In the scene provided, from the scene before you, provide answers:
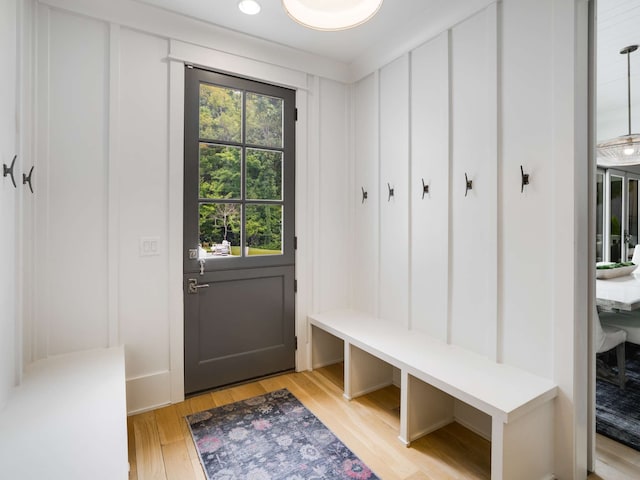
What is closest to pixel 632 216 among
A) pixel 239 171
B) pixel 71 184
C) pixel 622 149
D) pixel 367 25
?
pixel 622 149

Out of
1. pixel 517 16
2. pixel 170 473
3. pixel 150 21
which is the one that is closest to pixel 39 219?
pixel 150 21

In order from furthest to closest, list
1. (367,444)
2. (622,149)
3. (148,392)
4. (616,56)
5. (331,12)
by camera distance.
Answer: (622,149)
(616,56)
(148,392)
(367,444)
(331,12)

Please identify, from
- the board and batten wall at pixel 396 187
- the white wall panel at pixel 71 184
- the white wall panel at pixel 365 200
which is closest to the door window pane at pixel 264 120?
the board and batten wall at pixel 396 187

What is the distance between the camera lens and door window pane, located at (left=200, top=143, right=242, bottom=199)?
2.54 meters

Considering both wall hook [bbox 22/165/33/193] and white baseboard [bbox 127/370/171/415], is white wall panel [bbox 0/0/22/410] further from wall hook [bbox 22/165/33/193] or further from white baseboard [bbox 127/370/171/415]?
white baseboard [bbox 127/370/171/415]

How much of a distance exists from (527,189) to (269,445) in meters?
2.05

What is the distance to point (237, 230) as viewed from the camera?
8.79ft

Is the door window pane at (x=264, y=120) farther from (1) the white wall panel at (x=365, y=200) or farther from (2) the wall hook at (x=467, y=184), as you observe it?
(2) the wall hook at (x=467, y=184)

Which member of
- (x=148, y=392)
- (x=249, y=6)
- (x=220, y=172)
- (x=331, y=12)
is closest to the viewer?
(x=331, y=12)

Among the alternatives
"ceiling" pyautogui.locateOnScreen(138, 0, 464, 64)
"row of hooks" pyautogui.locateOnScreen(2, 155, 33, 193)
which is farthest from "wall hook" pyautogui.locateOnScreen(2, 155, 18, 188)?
"ceiling" pyautogui.locateOnScreen(138, 0, 464, 64)

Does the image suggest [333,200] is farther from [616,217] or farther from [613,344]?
[616,217]

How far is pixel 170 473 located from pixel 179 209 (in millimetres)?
1571

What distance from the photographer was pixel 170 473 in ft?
5.81

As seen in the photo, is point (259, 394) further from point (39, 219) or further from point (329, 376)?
point (39, 219)
